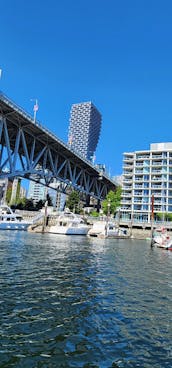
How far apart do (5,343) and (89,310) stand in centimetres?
406

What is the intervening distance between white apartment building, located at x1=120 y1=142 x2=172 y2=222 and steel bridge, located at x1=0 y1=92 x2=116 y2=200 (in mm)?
12590

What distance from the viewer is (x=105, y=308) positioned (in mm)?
11500

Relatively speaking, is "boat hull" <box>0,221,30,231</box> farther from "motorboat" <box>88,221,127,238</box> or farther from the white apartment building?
the white apartment building

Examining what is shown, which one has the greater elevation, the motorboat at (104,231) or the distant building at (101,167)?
the distant building at (101,167)

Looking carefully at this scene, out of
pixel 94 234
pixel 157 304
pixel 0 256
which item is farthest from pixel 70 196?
pixel 157 304

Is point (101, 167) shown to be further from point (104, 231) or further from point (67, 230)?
point (67, 230)

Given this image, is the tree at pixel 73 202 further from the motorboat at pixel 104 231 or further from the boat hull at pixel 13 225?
the boat hull at pixel 13 225

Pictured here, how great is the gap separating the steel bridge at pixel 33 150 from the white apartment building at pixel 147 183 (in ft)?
41.3

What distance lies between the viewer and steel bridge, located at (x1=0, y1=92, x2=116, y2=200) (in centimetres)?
6650

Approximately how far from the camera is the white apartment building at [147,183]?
354 ft

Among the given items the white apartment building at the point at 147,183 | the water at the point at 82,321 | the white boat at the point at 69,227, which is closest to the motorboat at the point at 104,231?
the white boat at the point at 69,227

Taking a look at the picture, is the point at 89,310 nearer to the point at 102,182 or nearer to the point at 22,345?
the point at 22,345

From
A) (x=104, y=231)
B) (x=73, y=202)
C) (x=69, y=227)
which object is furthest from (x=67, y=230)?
(x=73, y=202)

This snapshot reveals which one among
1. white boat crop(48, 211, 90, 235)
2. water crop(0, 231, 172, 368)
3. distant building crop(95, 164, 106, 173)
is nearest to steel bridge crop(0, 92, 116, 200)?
distant building crop(95, 164, 106, 173)
